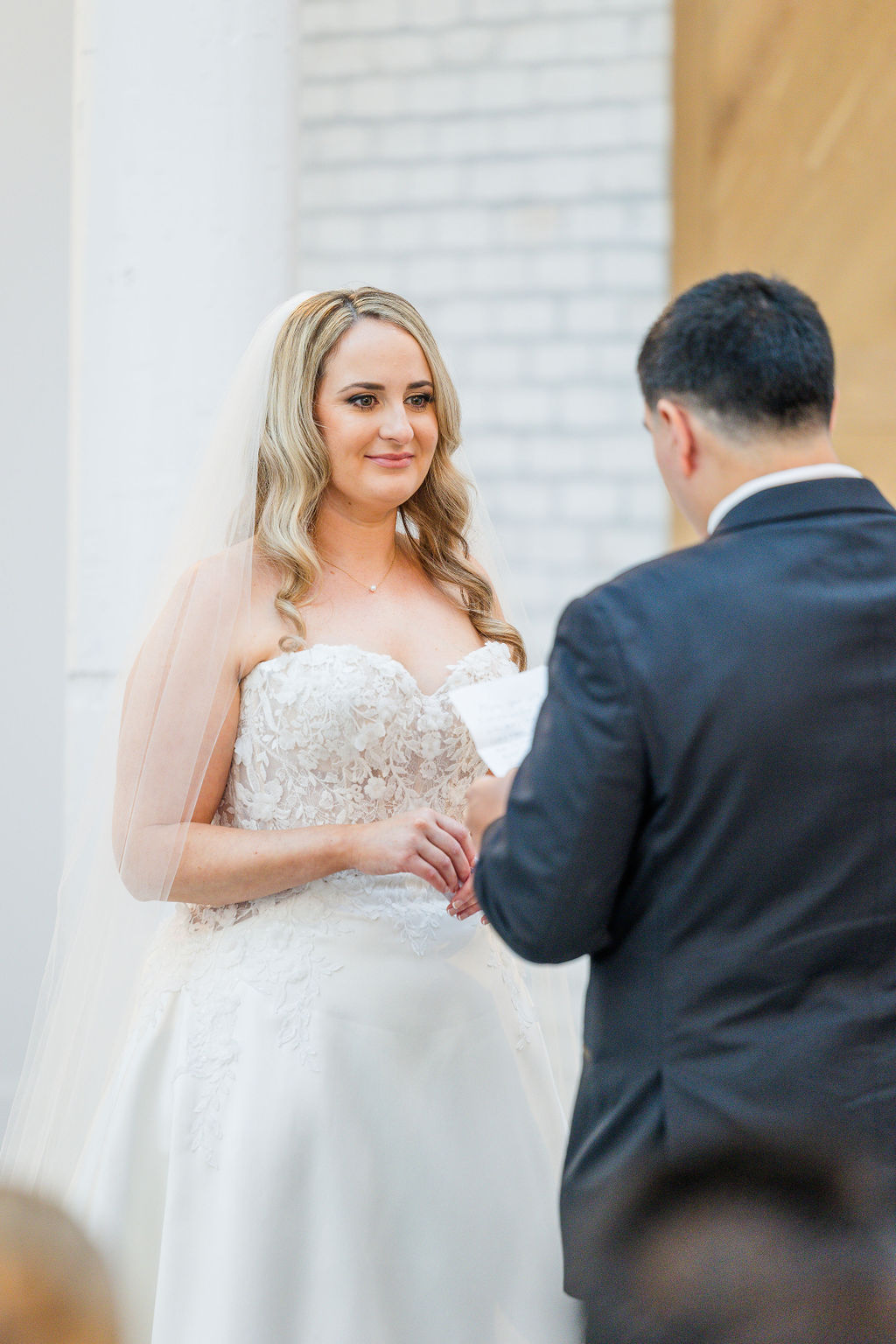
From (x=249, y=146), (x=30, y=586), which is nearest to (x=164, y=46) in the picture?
(x=249, y=146)

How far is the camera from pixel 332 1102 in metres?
2.04

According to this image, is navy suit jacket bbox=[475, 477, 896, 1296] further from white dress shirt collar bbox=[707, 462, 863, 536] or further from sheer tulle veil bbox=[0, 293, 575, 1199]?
sheer tulle veil bbox=[0, 293, 575, 1199]

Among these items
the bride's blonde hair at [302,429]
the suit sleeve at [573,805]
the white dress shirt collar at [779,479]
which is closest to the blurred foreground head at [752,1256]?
the suit sleeve at [573,805]

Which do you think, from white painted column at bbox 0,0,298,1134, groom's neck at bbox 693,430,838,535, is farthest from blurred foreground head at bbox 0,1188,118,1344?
white painted column at bbox 0,0,298,1134

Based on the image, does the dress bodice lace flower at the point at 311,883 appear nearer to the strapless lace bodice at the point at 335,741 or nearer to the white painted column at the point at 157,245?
the strapless lace bodice at the point at 335,741

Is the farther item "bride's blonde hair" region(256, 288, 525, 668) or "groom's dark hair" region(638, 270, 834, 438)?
"bride's blonde hair" region(256, 288, 525, 668)

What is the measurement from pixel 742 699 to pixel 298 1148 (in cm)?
108

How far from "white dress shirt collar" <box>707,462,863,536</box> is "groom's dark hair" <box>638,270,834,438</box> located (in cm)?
5

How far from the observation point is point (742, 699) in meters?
1.41

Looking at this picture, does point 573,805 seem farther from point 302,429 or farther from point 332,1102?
point 302,429

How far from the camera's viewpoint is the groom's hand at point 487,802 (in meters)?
1.62

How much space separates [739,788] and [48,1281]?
0.87 metres

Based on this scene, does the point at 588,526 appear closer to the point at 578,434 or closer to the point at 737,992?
the point at 578,434

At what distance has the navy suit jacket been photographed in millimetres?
1410
